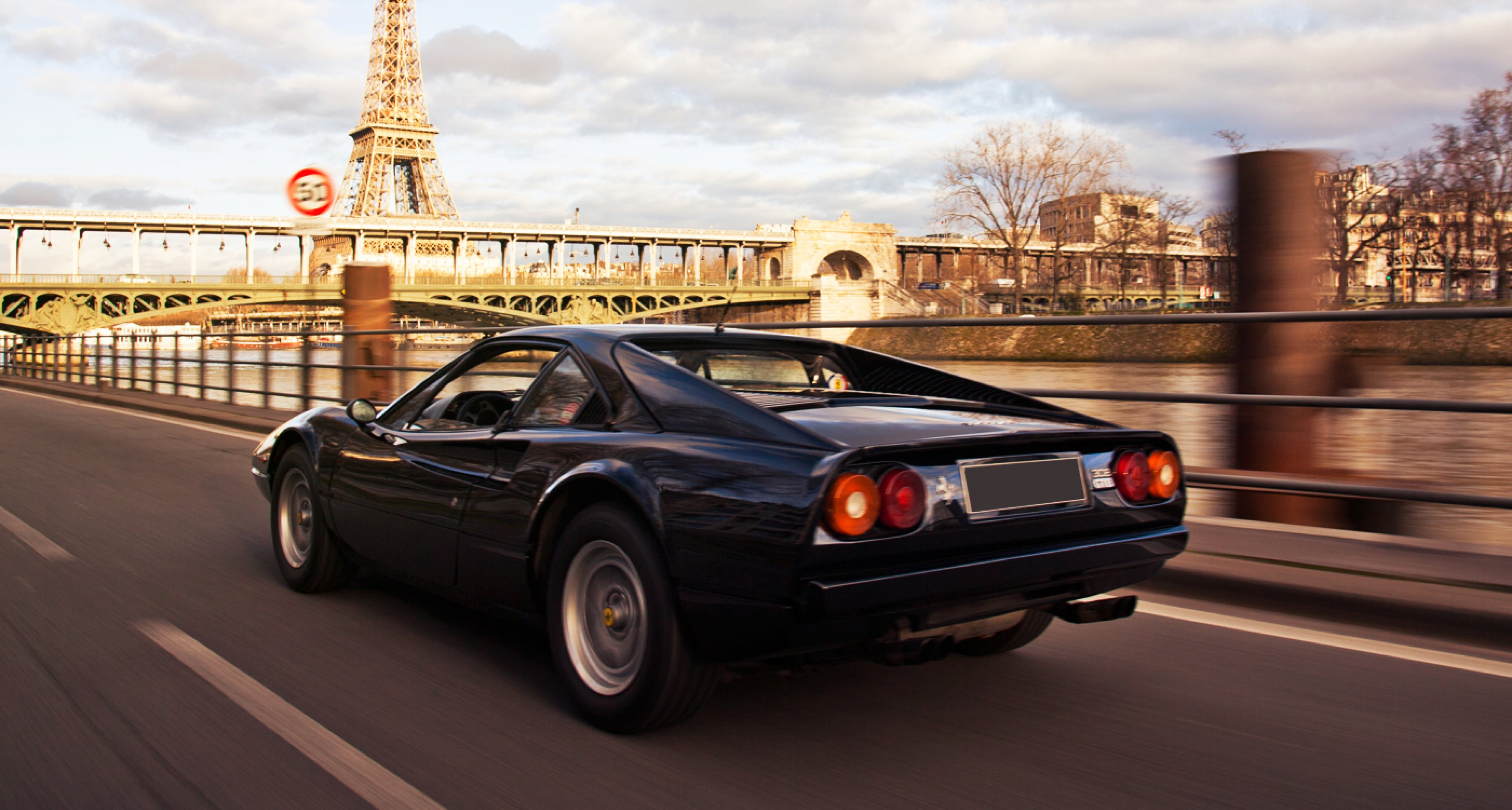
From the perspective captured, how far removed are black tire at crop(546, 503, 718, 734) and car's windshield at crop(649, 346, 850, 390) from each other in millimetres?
602

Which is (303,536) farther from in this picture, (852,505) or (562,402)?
(852,505)

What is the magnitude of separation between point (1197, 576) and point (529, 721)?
2.93 m

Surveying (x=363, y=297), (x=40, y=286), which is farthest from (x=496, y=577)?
(x=40, y=286)

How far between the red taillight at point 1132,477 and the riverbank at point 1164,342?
60.4 inches

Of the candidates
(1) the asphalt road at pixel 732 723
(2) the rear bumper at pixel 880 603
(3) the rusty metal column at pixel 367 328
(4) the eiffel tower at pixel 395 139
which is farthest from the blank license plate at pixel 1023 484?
(4) the eiffel tower at pixel 395 139

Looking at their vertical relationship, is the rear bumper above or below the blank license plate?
below

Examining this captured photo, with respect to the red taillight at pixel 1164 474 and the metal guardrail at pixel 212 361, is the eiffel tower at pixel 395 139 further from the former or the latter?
the red taillight at pixel 1164 474

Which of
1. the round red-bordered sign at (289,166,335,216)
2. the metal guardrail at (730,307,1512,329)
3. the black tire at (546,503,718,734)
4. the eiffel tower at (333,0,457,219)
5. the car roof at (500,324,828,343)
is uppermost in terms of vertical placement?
the eiffel tower at (333,0,457,219)

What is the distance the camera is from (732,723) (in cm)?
338

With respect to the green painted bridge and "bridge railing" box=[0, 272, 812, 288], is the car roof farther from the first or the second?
the green painted bridge

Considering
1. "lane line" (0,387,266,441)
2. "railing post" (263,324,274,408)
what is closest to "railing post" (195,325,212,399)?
"lane line" (0,387,266,441)

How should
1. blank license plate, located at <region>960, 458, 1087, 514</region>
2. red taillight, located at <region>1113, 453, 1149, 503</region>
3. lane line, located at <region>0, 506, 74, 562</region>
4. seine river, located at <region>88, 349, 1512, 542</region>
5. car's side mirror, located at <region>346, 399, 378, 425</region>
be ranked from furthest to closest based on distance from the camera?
1. lane line, located at <region>0, 506, 74, 562</region>
2. seine river, located at <region>88, 349, 1512, 542</region>
3. car's side mirror, located at <region>346, 399, 378, 425</region>
4. red taillight, located at <region>1113, 453, 1149, 503</region>
5. blank license plate, located at <region>960, 458, 1087, 514</region>

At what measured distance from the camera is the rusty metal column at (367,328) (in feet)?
41.5

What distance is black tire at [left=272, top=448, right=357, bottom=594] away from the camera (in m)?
4.91
